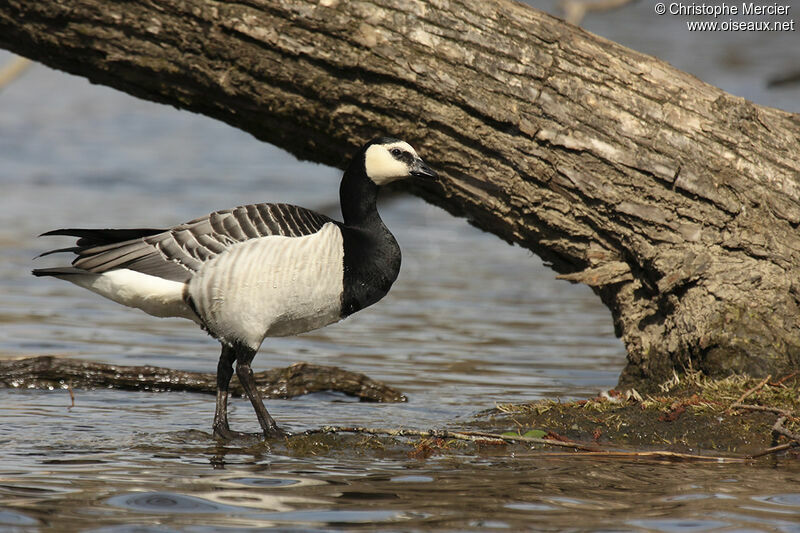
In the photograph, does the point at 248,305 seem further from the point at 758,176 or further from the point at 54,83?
the point at 54,83

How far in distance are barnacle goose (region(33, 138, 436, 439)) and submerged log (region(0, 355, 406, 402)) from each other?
91 cm

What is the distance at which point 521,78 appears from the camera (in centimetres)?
641

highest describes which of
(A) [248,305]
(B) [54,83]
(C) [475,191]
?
(B) [54,83]

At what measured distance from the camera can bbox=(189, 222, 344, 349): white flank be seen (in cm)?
596

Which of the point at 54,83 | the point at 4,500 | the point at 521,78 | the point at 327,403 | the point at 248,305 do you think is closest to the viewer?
the point at 4,500

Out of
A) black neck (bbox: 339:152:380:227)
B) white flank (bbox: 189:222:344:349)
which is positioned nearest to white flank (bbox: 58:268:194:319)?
white flank (bbox: 189:222:344:349)

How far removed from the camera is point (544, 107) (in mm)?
6434

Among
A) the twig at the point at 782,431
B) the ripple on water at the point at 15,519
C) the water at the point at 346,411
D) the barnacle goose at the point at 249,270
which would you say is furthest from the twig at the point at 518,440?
the ripple on water at the point at 15,519

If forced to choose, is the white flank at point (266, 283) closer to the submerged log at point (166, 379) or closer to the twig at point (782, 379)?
the submerged log at point (166, 379)

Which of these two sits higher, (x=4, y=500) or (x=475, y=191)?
(x=475, y=191)

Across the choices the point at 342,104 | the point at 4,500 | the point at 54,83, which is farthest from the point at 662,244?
the point at 54,83

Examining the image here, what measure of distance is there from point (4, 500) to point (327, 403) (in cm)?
302

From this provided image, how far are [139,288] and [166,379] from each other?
4.36 ft

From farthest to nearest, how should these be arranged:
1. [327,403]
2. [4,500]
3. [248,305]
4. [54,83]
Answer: [54,83] → [327,403] → [248,305] → [4,500]
